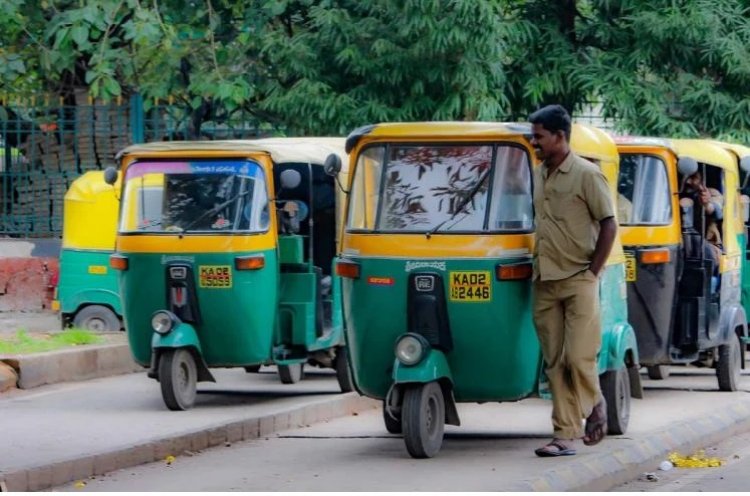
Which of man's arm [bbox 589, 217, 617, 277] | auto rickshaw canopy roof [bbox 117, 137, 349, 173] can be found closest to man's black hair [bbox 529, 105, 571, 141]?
man's arm [bbox 589, 217, 617, 277]

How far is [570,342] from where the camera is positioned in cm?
964

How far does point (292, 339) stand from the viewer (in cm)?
1370

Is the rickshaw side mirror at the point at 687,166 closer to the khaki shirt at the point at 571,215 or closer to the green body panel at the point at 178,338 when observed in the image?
the khaki shirt at the point at 571,215

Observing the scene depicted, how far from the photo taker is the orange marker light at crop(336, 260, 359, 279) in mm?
10133

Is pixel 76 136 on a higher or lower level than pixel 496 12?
lower

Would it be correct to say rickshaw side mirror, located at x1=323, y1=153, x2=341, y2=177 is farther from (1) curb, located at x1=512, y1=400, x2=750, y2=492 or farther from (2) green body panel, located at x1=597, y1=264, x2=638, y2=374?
(1) curb, located at x1=512, y1=400, x2=750, y2=492

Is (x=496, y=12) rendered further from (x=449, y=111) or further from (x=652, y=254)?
(x=652, y=254)

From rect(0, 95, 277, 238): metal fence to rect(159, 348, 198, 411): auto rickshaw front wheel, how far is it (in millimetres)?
9222

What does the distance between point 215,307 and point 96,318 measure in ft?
17.9

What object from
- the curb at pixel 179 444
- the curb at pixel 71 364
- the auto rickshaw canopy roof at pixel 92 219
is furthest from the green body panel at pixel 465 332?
the auto rickshaw canopy roof at pixel 92 219

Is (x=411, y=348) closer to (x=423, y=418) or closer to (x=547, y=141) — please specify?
(x=423, y=418)

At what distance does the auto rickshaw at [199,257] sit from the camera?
12906 millimetres

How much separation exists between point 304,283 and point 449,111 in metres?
6.11

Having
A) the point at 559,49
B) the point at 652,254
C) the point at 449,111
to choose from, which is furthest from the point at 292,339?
the point at 559,49
